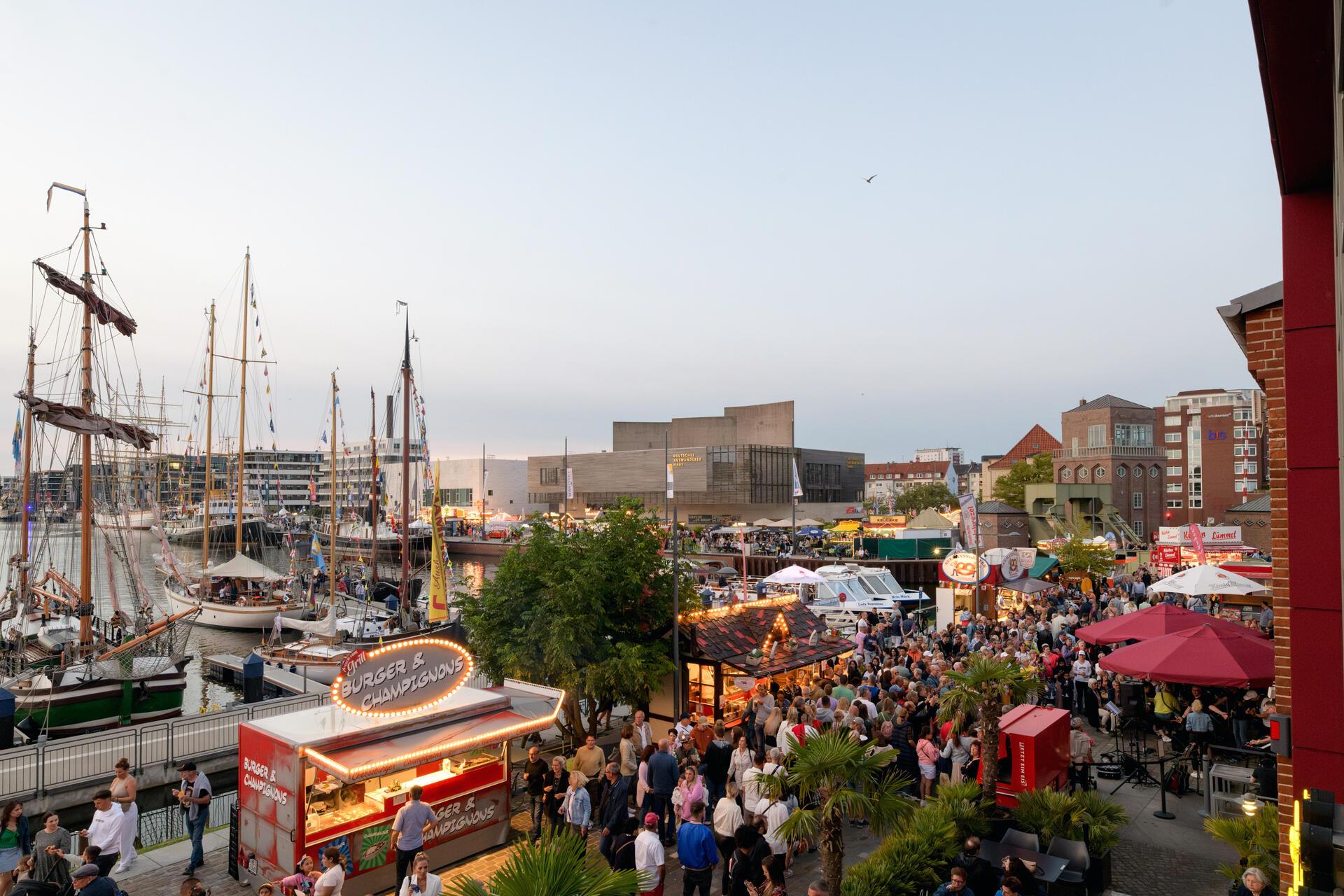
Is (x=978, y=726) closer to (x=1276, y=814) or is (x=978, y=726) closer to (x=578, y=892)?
(x=1276, y=814)

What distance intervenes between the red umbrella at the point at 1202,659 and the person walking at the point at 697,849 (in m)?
7.71

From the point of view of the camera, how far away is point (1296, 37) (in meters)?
3.64

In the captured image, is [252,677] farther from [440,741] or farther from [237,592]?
[237,592]

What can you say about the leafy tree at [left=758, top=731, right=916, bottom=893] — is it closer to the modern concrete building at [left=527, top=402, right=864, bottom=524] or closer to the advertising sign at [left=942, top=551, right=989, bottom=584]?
the advertising sign at [left=942, top=551, right=989, bottom=584]

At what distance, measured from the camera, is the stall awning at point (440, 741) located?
1022cm

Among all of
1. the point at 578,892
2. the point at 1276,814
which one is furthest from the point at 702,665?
the point at 578,892

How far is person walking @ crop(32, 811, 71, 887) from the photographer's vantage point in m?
9.12

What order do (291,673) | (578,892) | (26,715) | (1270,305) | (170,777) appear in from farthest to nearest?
(291,673)
(26,715)
(170,777)
(1270,305)
(578,892)

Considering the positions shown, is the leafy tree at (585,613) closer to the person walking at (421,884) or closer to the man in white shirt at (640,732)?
the man in white shirt at (640,732)

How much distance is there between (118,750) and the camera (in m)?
15.8

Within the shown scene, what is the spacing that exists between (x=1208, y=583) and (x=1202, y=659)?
777 cm

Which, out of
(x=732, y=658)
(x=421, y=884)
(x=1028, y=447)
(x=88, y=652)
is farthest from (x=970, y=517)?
(x=1028, y=447)

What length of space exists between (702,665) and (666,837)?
566cm

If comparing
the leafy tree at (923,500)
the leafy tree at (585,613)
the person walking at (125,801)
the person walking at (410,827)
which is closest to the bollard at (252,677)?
the leafy tree at (585,613)
